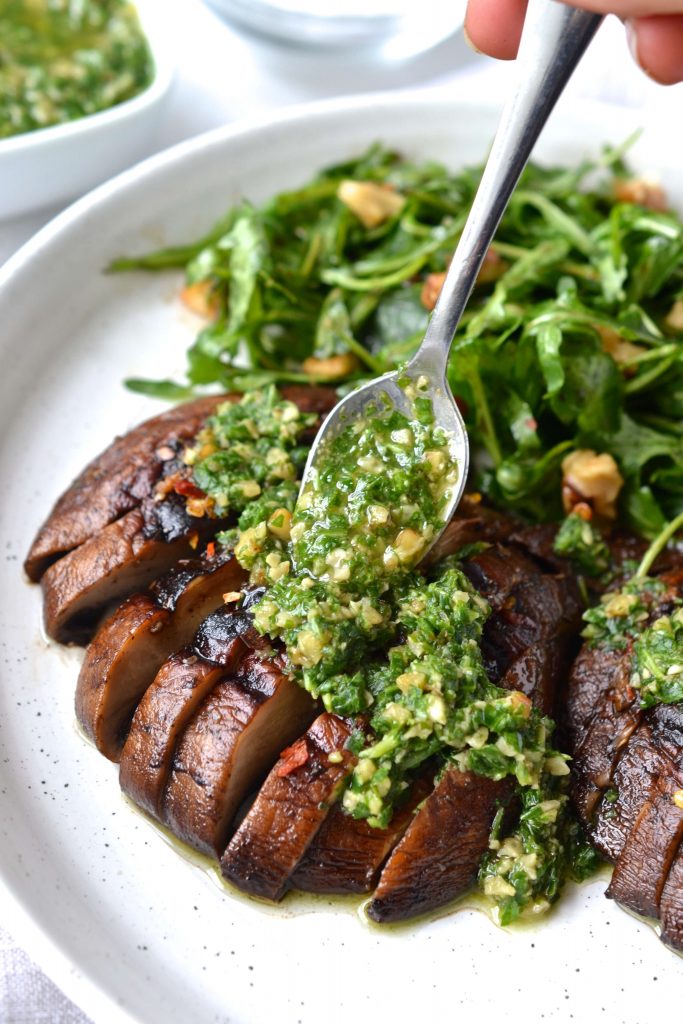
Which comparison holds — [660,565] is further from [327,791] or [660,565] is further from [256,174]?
[256,174]

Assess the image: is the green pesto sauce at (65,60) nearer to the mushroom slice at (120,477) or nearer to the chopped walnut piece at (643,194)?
the mushroom slice at (120,477)

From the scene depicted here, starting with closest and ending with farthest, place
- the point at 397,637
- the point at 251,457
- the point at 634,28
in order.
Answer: the point at 634,28
the point at 397,637
the point at 251,457

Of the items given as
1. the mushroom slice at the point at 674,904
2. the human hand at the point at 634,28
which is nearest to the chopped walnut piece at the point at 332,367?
the human hand at the point at 634,28

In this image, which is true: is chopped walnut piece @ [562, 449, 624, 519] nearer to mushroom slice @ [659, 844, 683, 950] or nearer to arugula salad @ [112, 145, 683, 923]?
arugula salad @ [112, 145, 683, 923]

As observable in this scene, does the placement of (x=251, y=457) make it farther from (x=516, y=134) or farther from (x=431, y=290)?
(x=516, y=134)

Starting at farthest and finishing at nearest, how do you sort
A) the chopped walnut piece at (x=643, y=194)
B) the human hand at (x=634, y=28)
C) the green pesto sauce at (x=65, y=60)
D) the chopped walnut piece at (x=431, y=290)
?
the green pesto sauce at (x=65, y=60) → the chopped walnut piece at (x=643, y=194) → the chopped walnut piece at (x=431, y=290) → the human hand at (x=634, y=28)

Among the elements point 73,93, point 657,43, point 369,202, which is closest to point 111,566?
point 369,202
